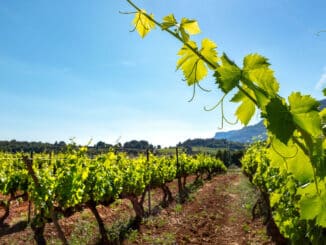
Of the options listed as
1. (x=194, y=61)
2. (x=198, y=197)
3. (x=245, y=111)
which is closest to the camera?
(x=245, y=111)

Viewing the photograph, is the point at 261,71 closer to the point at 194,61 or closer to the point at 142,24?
the point at 194,61

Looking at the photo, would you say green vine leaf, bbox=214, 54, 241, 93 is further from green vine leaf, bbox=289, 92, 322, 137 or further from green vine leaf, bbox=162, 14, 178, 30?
green vine leaf, bbox=162, 14, 178, 30

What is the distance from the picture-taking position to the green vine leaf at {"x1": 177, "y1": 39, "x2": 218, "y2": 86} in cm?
124

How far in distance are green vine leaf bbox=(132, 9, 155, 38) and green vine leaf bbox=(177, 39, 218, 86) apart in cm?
14

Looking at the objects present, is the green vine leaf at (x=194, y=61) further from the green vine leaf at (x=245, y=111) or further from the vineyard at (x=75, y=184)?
the vineyard at (x=75, y=184)

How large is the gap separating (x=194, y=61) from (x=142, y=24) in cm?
22

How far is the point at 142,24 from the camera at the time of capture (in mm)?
→ 1370

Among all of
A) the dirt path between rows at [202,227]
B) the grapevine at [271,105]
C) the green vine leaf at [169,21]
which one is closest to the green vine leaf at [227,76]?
the grapevine at [271,105]

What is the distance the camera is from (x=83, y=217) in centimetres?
1361

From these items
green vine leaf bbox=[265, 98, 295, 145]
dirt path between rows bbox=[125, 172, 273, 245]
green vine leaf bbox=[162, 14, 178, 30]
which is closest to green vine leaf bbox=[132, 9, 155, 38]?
green vine leaf bbox=[162, 14, 178, 30]

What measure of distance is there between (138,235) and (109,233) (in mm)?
803

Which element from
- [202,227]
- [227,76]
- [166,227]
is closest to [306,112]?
[227,76]

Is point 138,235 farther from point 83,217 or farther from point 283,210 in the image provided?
point 283,210

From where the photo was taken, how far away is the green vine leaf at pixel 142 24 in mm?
1330
